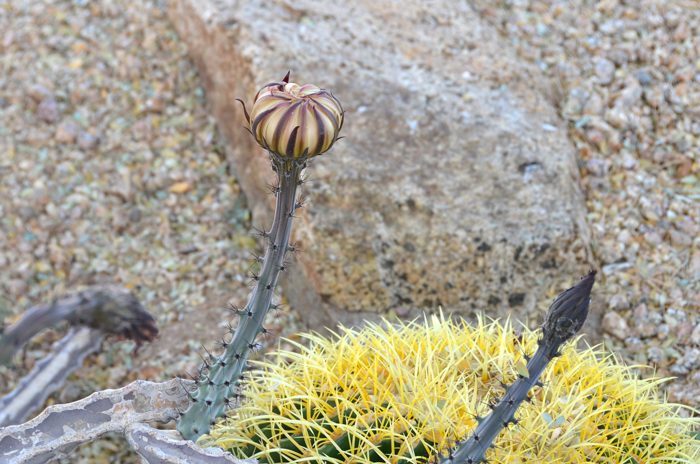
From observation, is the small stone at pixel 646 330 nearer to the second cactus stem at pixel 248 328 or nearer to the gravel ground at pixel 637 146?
the gravel ground at pixel 637 146

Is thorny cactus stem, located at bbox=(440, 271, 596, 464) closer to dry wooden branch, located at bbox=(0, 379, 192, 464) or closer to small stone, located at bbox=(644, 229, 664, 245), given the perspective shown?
dry wooden branch, located at bbox=(0, 379, 192, 464)

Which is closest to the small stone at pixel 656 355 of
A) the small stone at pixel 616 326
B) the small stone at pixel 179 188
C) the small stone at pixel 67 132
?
the small stone at pixel 616 326

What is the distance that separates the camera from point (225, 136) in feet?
10.0

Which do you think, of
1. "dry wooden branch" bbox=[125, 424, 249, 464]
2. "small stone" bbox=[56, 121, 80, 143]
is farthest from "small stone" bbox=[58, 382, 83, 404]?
"small stone" bbox=[56, 121, 80, 143]

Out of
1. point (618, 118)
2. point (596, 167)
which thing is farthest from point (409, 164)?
point (618, 118)

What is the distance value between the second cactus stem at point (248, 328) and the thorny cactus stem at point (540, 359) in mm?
462

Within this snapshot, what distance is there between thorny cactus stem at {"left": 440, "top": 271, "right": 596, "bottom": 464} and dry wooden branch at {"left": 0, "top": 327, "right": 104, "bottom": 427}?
121 cm

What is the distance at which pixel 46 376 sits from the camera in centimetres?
200

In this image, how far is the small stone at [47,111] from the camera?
10.1ft

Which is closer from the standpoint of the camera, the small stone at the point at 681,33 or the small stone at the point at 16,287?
the small stone at the point at 16,287

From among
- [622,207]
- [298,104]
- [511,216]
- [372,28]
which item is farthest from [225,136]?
[298,104]

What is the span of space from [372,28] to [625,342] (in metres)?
1.80

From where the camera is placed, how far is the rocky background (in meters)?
2.47

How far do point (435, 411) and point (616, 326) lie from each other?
55.1 inches
